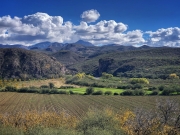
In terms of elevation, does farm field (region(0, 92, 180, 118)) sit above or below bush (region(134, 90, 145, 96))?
below

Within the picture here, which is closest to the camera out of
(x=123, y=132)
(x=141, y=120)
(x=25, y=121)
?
(x=141, y=120)

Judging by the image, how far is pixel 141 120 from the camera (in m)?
27.8

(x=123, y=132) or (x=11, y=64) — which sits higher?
(x=11, y=64)

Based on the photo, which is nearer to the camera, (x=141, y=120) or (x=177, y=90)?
(x=141, y=120)

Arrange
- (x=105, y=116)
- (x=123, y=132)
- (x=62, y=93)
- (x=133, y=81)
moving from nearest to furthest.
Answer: (x=123, y=132) < (x=105, y=116) < (x=62, y=93) < (x=133, y=81)

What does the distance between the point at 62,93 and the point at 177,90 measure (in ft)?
192

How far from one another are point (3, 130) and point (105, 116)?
1619 centimetres

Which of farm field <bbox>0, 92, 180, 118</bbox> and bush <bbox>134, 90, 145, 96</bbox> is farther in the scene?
bush <bbox>134, 90, 145, 96</bbox>

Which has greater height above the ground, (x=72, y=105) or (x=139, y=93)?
(x=139, y=93)

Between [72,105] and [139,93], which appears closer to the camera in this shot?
[72,105]

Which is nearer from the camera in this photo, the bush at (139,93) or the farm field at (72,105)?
the farm field at (72,105)

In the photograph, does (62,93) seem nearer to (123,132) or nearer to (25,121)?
(25,121)

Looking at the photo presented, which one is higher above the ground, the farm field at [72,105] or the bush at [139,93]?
the bush at [139,93]

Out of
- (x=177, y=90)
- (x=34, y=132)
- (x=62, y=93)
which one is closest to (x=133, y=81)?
(x=177, y=90)
